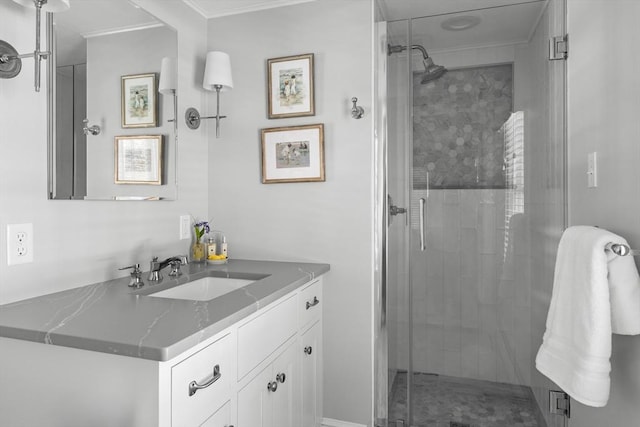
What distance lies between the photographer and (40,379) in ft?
Result: 3.65

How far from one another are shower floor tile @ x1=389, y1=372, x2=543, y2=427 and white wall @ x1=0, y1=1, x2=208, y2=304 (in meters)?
1.54

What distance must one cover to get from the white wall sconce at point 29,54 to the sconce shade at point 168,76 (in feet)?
2.04

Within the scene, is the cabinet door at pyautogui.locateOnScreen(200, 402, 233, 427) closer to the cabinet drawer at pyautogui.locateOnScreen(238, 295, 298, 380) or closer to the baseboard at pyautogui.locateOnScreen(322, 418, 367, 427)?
the cabinet drawer at pyautogui.locateOnScreen(238, 295, 298, 380)

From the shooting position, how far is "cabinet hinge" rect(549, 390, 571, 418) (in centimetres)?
188

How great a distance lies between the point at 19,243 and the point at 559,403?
2404 millimetres

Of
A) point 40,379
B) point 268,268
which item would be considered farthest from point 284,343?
point 40,379

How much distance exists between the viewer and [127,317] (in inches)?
46.6

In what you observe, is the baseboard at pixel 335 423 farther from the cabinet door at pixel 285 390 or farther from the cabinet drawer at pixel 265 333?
the cabinet drawer at pixel 265 333

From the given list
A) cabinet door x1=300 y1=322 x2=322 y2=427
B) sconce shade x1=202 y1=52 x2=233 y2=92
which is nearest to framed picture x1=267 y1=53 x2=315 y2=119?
sconce shade x1=202 y1=52 x2=233 y2=92

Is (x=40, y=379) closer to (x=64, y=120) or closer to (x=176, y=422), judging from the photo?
(x=176, y=422)

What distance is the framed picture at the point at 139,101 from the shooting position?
176 cm

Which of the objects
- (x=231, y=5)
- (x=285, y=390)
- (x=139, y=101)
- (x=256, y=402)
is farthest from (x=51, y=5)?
(x=285, y=390)

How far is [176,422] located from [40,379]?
435 millimetres

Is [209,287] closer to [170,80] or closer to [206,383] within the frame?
[206,383]
